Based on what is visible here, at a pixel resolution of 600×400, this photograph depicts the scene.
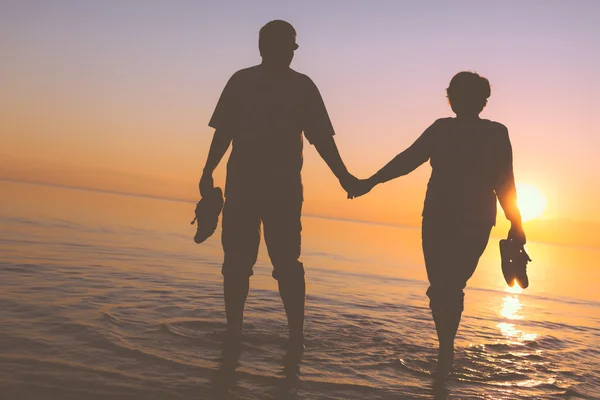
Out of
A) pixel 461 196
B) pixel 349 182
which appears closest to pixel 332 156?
pixel 349 182

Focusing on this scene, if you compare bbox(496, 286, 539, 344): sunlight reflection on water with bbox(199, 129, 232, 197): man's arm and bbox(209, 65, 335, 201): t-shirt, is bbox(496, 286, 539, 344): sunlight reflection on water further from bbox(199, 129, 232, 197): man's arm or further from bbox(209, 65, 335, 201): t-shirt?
bbox(199, 129, 232, 197): man's arm

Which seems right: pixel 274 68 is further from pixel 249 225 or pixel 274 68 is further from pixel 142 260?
pixel 142 260

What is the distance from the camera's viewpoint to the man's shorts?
4.95m

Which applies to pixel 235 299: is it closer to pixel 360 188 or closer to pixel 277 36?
pixel 360 188

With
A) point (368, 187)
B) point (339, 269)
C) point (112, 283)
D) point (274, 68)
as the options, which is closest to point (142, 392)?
point (274, 68)

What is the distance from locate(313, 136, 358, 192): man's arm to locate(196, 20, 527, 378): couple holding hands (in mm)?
79

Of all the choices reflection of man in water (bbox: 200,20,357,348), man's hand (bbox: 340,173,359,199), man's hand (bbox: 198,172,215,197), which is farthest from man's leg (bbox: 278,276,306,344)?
man's hand (bbox: 340,173,359,199)

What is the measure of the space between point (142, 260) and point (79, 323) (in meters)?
6.06

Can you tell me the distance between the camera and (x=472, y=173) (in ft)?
15.9

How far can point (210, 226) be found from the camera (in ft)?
17.6

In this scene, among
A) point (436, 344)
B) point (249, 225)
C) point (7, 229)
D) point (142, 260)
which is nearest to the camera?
point (249, 225)

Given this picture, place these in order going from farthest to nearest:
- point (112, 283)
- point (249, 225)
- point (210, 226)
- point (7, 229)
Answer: point (7, 229), point (112, 283), point (210, 226), point (249, 225)

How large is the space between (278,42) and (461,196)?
208cm

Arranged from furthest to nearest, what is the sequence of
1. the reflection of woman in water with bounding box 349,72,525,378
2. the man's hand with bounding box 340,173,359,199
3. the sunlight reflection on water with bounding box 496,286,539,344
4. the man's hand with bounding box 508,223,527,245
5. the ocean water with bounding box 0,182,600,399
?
the sunlight reflection on water with bounding box 496,286,539,344 → the man's hand with bounding box 340,173,359,199 → the man's hand with bounding box 508,223,527,245 → the reflection of woman in water with bounding box 349,72,525,378 → the ocean water with bounding box 0,182,600,399
